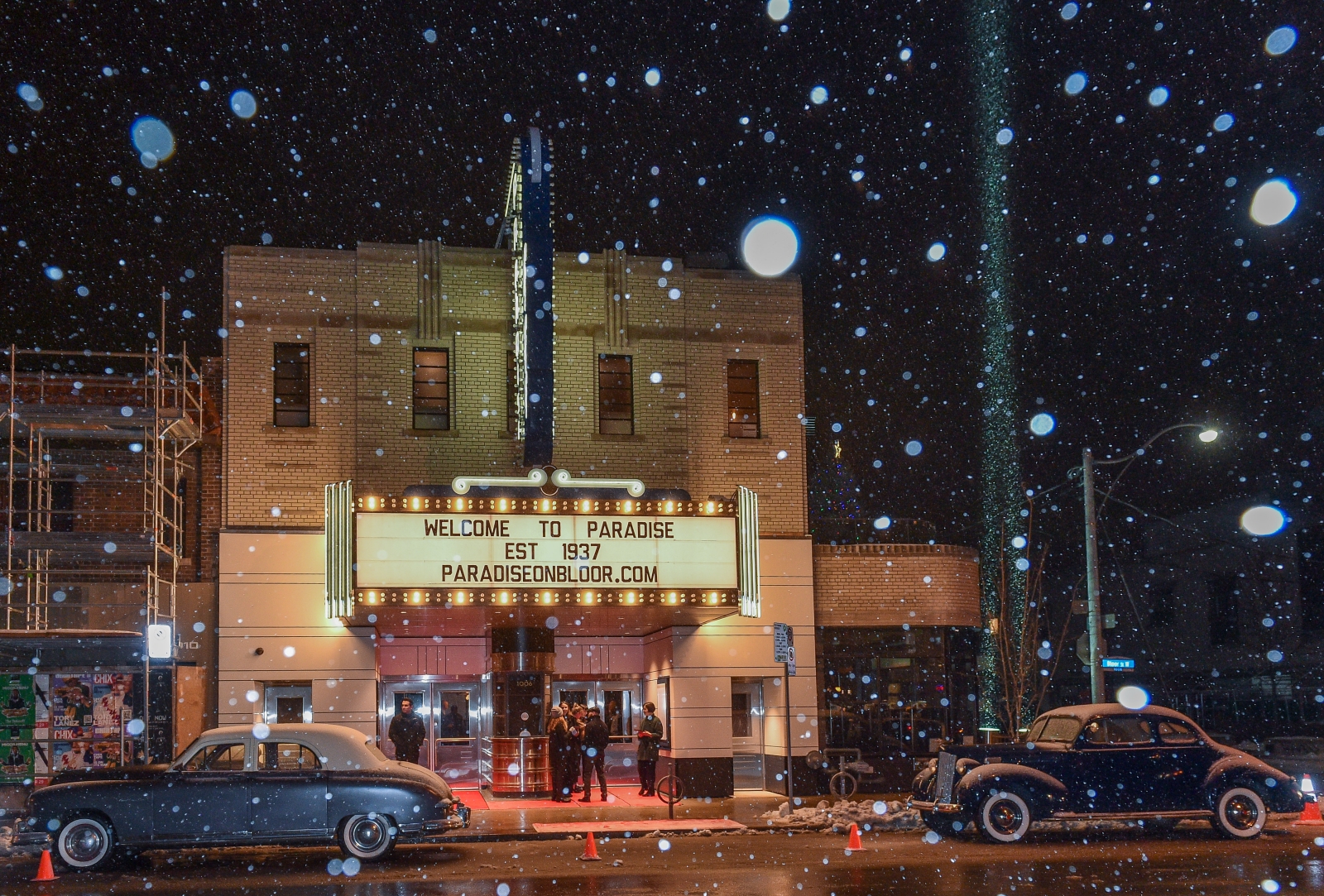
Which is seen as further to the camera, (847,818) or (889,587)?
(889,587)

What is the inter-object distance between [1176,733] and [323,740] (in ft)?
37.5

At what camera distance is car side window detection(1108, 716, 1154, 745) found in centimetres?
1681

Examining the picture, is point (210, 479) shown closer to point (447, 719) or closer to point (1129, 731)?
point (447, 719)

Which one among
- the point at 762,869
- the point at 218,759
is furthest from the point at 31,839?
the point at 762,869

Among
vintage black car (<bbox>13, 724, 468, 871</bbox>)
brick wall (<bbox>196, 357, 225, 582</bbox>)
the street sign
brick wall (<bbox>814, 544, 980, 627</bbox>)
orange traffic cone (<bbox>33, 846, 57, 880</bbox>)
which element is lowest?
orange traffic cone (<bbox>33, 846, 57, 880</bbox>)

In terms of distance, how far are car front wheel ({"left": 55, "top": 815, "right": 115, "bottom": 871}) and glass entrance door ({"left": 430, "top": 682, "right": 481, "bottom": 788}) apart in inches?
379

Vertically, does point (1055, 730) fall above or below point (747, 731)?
above

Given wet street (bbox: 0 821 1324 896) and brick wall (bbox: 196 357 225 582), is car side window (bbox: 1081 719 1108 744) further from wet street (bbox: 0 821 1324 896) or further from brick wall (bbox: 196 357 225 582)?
brick wall (bbox: 196 357 225 582)

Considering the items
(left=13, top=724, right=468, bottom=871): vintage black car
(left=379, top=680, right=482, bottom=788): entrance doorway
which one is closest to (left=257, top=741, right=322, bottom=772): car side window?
(left=13, top=724, right=468, bottom=871): vintage black car

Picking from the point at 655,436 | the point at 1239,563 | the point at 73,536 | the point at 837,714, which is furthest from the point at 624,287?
the point at 1239,563

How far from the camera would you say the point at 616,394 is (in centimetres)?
2352

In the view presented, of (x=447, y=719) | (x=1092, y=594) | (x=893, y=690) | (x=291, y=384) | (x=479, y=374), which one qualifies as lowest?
(x=447, y=719)

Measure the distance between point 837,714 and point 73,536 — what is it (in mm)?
13855

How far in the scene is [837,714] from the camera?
2320cm
